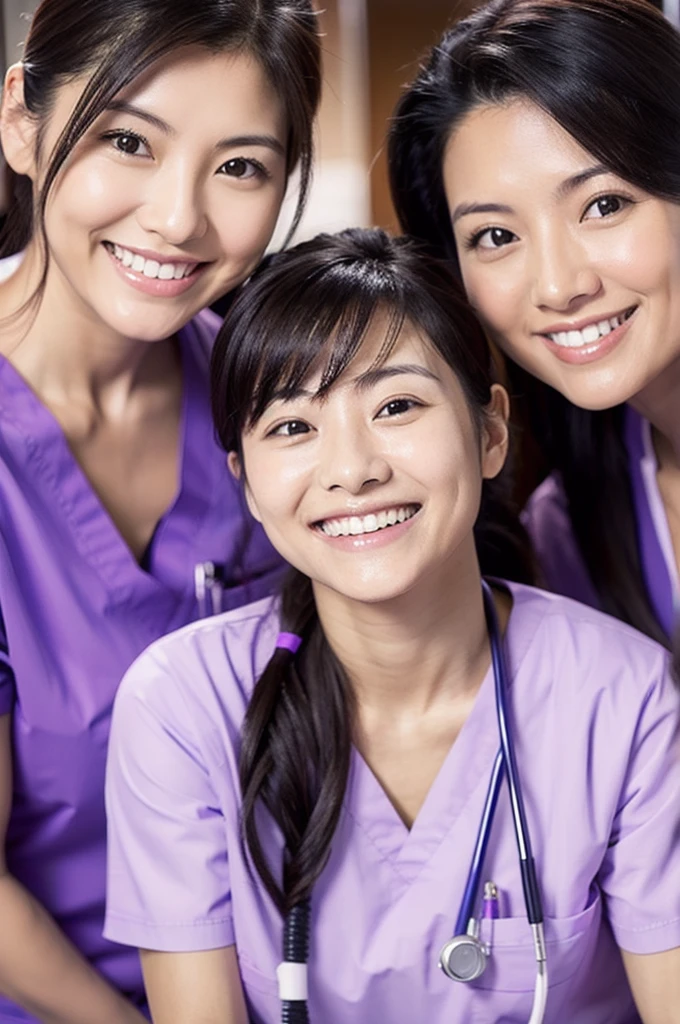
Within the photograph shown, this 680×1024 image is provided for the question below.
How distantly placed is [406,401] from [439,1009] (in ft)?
1.88

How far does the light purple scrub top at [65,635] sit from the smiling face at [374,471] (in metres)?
0.25

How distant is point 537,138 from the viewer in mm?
1480

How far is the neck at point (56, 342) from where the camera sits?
1.60 meters

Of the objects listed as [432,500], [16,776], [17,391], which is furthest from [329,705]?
[17,391]

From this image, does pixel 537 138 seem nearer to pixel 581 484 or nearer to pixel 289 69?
pixel 289 69

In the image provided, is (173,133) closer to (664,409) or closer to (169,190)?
(169,190)

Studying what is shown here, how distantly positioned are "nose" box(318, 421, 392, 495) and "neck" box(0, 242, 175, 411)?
356 mm

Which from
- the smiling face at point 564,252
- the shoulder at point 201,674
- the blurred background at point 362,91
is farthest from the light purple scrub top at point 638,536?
the blurred background at point 362,91

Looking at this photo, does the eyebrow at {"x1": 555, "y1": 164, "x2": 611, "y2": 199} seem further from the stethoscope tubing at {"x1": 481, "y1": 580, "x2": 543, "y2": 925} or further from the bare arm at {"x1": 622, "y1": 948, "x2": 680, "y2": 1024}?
the bare arm at {"x1": 622, "y1": 948, "x2": 680, "y2": 1024}

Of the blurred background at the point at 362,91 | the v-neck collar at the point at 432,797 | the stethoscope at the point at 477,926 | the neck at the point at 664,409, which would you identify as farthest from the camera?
the blurred background at the point at 362,91

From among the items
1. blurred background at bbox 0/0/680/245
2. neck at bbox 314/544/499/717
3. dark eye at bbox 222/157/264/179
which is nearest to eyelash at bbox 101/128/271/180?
dark eye at bbox 222/157/264/179

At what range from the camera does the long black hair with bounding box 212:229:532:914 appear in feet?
4.56

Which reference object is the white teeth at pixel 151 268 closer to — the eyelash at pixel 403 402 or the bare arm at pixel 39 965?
the eyelash at pixel 403 402

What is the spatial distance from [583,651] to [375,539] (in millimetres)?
262
